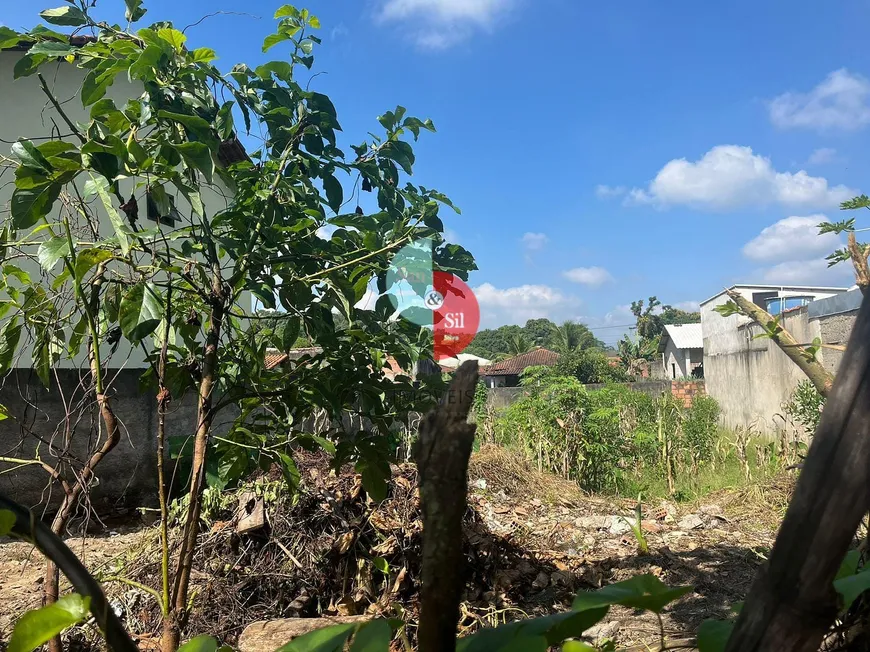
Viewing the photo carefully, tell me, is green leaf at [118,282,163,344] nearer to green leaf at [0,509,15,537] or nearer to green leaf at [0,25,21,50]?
green leaf at [0,25,21,50]

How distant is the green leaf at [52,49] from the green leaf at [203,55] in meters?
0.28

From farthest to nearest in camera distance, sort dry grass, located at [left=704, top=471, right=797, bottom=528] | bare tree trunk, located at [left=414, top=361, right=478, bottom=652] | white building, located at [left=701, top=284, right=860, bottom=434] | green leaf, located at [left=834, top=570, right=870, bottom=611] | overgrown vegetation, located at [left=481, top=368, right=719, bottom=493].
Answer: white building, located at [left=701, top=284, right=860, bottom=434], overgrown vegetation, located at [left=481, top=368, right=719, bottom=493], dry grass, located at [left=704, top=471, right=797, bottom=528], green leaf, located at [left=834, top=570, right=870, bottom=611], bare tree trunk, located at [left=414, top=361, right=478, bottom=652]

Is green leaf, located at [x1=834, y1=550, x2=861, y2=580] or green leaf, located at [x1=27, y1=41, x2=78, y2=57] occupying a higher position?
green leaf, located at [x1=27, y1=41, x2=78, y2=57]

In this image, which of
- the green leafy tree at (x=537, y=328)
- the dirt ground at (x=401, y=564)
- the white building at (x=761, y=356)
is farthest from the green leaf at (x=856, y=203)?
the green leafy tree at (x=537, y=328)

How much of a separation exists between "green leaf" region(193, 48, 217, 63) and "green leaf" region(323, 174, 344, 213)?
1.45 feet

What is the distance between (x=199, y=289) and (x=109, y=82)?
0.54m

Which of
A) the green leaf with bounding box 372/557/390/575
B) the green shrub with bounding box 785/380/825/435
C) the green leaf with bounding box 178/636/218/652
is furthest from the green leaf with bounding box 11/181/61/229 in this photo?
the green shrub with bounding box 785/380/825/435

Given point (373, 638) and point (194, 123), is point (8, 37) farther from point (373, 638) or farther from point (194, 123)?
point (373, 638)

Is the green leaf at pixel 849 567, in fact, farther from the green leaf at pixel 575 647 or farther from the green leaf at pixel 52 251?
the green leaf at pixel 52 251

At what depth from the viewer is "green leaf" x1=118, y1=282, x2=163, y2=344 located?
1357 mm

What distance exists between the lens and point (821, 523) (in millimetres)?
418

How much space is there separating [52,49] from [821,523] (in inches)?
67.1

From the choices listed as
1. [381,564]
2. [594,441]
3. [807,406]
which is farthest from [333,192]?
[807,406]

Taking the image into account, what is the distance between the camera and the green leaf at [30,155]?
1.17m
